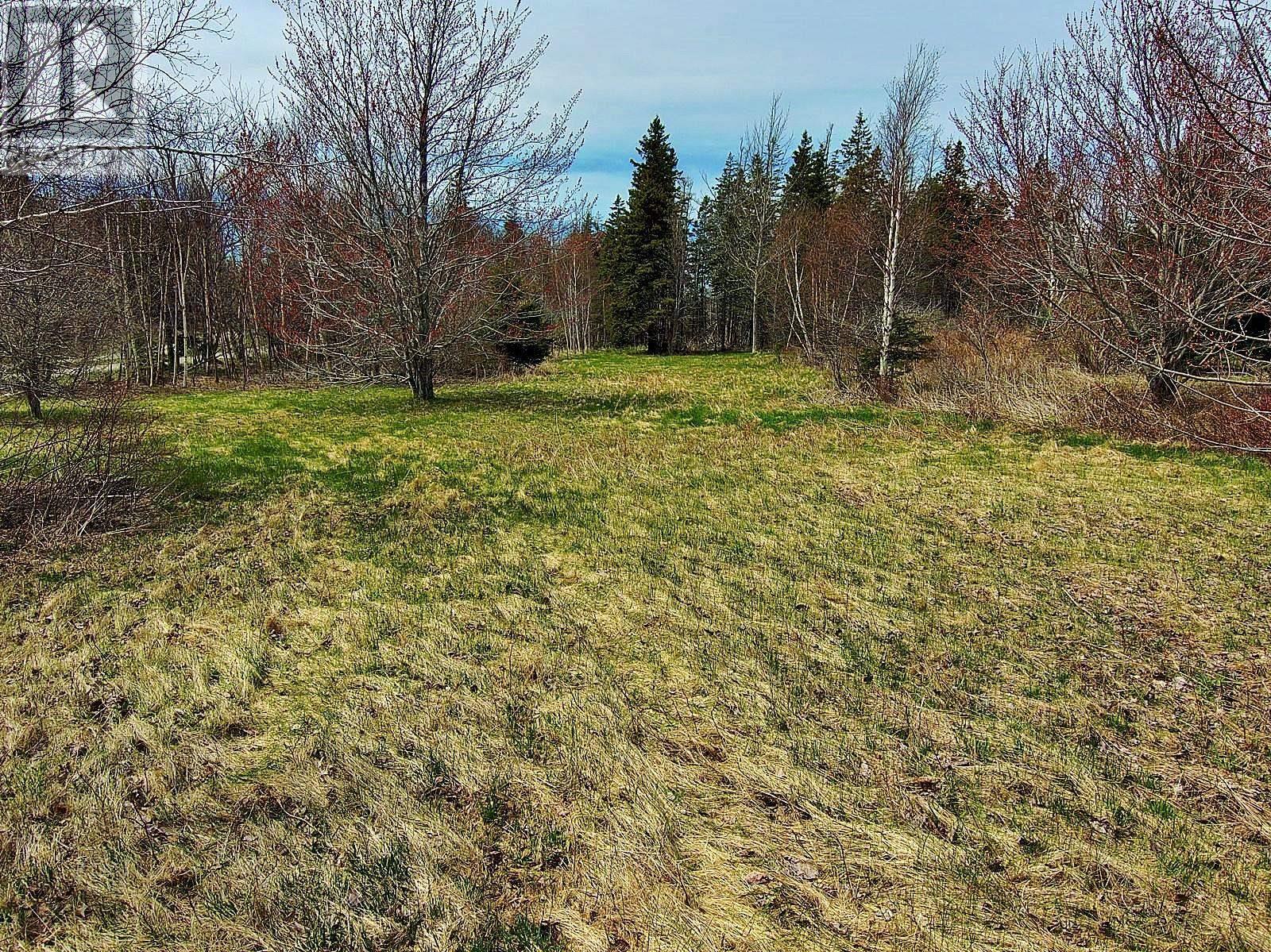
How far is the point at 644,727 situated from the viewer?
2793 mm

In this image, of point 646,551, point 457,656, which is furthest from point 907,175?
point 457,656

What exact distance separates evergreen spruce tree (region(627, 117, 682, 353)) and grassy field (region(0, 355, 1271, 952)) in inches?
989

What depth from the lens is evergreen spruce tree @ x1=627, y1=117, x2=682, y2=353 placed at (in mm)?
29062

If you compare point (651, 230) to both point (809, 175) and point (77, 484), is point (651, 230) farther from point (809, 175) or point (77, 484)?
point (77, 484)

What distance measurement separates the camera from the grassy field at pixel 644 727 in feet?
6.37

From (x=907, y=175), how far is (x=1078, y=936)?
13290 mm

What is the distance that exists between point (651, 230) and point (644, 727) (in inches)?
1145

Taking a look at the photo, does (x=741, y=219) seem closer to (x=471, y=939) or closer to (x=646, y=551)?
(x=646, y=551)

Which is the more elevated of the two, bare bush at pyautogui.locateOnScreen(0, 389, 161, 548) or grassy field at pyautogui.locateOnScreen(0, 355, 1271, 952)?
bare bush at pyautogui.locateOnScreen(0, 389, 161, 548)

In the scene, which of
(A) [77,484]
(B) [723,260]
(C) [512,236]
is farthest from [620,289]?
(A) [77,484]

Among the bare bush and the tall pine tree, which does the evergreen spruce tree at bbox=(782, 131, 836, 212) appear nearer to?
the tall pine tree

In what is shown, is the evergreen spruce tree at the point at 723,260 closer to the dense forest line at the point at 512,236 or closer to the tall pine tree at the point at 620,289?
the tall pine tree at the point at 620,289

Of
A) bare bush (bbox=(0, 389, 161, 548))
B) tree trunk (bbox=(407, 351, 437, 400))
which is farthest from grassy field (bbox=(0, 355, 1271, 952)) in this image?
tree trunk (bbox=(407, 351, 437, 400))

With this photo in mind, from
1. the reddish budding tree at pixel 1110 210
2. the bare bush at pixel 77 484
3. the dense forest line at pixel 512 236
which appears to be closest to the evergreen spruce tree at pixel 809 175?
the dense forest line at pixel 512 236
